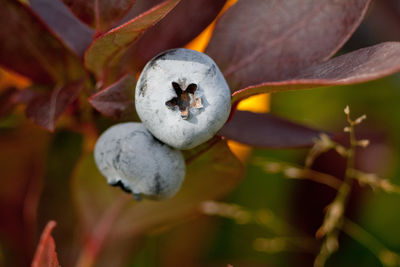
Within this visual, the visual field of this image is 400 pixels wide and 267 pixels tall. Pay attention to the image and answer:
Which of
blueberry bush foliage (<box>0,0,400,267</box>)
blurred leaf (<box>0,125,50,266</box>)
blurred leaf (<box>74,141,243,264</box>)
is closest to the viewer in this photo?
blueberry bush foliage (<box>0,0,400,267</box>)

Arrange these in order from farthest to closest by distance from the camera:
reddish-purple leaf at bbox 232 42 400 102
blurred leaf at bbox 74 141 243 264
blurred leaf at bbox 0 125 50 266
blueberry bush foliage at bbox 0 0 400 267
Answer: blurred leaf at bbox 0 125 50 266
blurred leaf at bbox 74 141 243 264
blueberry bush foliage at bbox 0 0 400 267
reddish-purple leaf at bbox 232 42 400 102

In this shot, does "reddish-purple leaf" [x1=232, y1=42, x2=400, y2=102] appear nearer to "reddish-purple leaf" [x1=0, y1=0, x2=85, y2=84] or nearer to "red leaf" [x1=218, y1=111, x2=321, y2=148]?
"red leaf" [x1=218, y1=111, x2=321, y2=148]

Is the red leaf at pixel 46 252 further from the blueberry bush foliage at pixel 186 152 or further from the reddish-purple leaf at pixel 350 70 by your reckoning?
the reddish-purple leaf at pixel 350 70

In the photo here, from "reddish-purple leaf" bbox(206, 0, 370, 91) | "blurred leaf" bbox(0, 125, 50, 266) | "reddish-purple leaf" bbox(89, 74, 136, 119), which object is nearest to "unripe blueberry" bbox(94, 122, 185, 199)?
"reddish-purple leaf" bbox(89, 74, 136, 119)

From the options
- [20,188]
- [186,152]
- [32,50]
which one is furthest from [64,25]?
[20,188]

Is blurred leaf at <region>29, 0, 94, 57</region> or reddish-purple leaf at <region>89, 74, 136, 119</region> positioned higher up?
blurred leaf at <region>29, 0, 94, 57</region>

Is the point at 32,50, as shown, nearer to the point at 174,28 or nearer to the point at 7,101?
the point at 7,101
